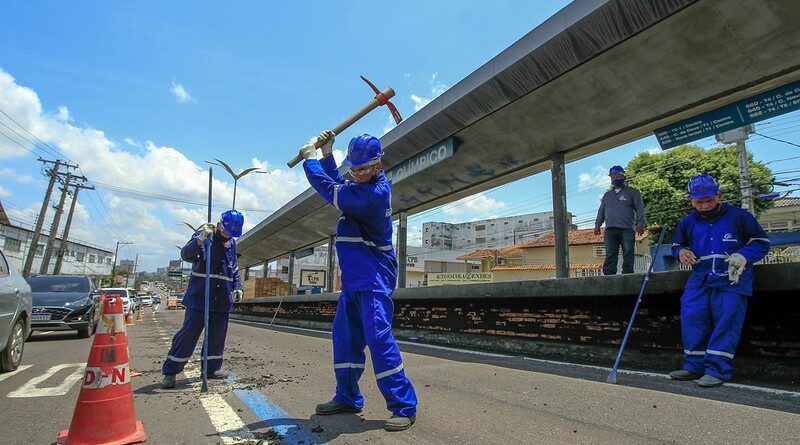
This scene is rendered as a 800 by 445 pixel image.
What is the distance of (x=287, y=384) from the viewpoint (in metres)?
4.51

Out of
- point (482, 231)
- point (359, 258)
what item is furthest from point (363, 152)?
point (482, 231)

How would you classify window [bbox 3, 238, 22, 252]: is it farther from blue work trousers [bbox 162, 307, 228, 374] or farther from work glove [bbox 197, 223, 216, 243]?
work glove [bbox 197, 223, 216, 243]

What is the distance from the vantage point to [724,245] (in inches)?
164

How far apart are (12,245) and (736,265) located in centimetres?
6925

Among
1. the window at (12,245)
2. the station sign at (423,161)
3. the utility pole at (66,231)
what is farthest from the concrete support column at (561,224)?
the window at (12,245)

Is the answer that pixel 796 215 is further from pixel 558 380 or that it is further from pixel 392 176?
pixel 558 380

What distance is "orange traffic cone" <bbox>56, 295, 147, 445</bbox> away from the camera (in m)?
2.79

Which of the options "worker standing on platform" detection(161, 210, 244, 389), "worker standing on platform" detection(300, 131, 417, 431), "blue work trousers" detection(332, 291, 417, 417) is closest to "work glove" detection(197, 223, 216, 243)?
"worker standing on platform" detection(161, 210, 244, 389)

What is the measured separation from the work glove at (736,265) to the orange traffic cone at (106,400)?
4.59m

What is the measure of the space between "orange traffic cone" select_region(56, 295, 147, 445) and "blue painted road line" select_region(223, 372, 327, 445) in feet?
2.50

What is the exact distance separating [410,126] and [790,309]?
7.20 m

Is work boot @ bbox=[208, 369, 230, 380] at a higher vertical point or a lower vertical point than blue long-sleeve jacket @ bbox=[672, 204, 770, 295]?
lower

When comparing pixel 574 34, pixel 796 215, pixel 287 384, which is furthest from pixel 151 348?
pixel 796 215

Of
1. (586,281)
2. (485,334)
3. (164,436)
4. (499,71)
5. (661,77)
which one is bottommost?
(164,436)
